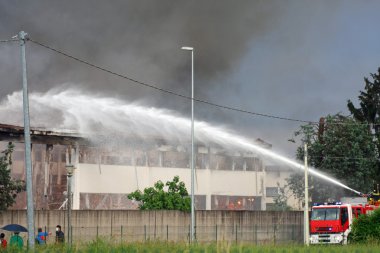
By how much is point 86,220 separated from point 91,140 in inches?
1492

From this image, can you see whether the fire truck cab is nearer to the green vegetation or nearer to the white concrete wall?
the green vegetation

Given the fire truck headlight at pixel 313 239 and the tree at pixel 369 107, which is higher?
the tree at pixel 369 107

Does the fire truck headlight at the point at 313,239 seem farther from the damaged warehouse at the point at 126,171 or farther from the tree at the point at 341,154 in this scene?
the damaged warehouse at the point at 126,171

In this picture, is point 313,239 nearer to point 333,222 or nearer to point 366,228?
point 333,222

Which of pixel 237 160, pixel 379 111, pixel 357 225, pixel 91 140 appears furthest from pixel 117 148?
pixel 357 225

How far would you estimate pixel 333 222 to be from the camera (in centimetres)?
5384

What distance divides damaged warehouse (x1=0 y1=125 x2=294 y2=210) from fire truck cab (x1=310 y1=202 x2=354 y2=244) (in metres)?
33.3

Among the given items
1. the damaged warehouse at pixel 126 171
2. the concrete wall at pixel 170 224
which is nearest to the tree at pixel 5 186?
the concrete wall at pixel 170 224

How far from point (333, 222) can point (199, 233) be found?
9321mm

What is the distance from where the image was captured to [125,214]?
163 ft

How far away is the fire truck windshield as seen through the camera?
53.9 meters

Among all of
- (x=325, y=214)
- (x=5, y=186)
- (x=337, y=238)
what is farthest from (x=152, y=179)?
(x=5, y=186)

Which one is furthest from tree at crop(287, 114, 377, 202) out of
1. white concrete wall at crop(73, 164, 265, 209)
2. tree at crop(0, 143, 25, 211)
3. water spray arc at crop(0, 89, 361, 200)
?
tree at crop(0, 143, 25, 211)

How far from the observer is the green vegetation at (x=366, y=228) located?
1844 inches
